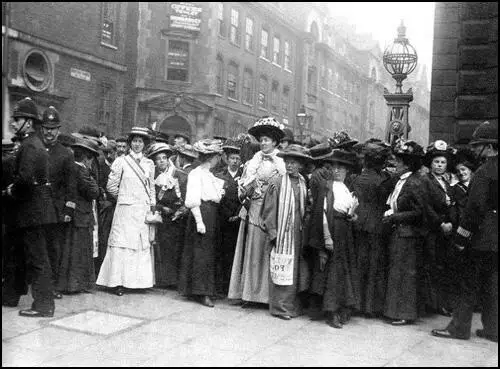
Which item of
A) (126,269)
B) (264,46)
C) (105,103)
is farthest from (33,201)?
(105,103)

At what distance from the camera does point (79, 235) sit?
Answer: 7.21 m

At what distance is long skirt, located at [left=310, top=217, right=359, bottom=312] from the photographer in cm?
629

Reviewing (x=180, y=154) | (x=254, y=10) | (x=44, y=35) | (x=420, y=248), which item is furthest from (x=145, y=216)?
(x=44, y=35)

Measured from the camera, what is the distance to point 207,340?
5.38m

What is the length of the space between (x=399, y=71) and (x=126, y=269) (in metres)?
5.89

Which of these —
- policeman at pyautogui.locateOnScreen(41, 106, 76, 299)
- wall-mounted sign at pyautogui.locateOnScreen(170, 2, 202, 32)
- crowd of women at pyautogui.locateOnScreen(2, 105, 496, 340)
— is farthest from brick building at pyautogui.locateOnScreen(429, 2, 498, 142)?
policeman at pyautogui.locateOnScreen(41, 106, 76, 299)

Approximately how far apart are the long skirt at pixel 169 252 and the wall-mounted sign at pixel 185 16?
17.4 feet

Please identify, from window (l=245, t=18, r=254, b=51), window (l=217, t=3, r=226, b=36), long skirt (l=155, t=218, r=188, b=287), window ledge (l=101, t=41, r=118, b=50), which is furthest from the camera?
window ledge (l=101, t=41, r=118, b=50)

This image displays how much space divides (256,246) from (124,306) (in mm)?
1567

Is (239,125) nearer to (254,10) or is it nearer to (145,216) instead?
(254,10)

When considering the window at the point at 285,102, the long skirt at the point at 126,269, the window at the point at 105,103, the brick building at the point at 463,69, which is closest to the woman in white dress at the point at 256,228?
the long skirt at the point at 126,269

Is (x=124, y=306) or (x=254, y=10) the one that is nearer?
(x=124, y=306)

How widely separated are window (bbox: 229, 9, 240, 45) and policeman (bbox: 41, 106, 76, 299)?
623 cm

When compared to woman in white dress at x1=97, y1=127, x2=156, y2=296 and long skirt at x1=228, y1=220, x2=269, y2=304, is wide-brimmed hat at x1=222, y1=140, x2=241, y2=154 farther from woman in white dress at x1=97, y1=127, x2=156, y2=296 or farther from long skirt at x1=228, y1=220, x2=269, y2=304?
long skirt at x1=228, y1=220, x2=269, y2=304
